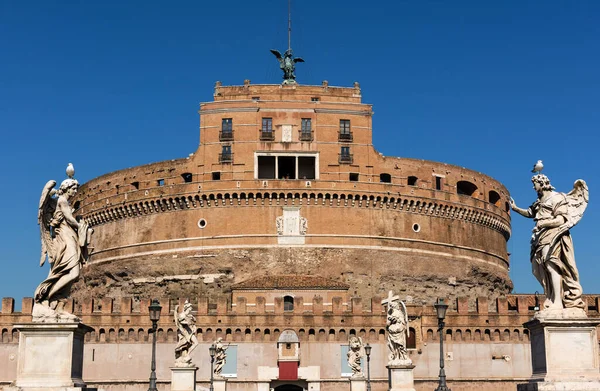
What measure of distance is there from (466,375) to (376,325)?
18.7ft

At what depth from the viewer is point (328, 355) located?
147ft

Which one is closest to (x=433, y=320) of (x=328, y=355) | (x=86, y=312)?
(x=328, y=355)

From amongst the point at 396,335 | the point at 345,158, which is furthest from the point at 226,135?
the point at 396,335

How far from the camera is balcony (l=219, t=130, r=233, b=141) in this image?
54250 millimetres

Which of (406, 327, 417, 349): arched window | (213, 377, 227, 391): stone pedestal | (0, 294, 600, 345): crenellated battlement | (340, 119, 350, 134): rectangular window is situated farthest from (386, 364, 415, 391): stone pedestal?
(340, 119, 350, 134): rectangular window

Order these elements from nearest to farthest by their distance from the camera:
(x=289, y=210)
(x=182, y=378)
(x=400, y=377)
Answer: (x=400, y=377) → (x=182, y=378) → (x=289, y=210)

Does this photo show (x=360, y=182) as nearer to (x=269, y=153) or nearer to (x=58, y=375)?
(x=269, y=153)

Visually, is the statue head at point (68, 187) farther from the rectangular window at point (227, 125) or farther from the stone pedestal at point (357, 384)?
the rectangular window at point (227, 125)

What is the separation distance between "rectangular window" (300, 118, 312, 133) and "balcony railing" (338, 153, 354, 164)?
2673 mm

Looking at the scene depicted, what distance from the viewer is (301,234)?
52781mm

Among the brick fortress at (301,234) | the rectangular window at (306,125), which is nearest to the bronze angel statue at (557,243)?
the brick fortress at (301,234)

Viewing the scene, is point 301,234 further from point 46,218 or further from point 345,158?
point 46,218

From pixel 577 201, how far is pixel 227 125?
45.8 meters

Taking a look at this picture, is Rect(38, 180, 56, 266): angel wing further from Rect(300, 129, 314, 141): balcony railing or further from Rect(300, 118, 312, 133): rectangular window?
Rect(300, 118, 312, 133): rectangular window
